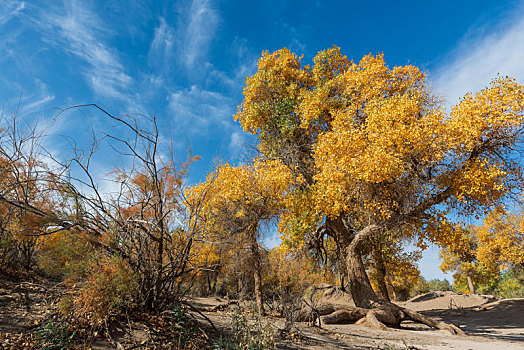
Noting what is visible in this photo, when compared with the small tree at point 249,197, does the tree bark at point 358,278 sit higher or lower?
lower

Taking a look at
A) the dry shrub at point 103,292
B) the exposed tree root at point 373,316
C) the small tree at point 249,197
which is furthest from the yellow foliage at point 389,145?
the dry shrub at point 103,292

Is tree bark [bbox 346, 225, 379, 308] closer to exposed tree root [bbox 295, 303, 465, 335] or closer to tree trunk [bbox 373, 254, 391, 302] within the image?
exposed tree root [bbox 295, 303, 465, 335]

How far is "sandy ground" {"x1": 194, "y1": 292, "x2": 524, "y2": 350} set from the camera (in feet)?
20.5

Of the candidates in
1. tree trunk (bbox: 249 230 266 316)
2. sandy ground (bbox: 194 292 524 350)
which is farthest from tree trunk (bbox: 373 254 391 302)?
tree trunk (bbox: 249 230 266 316)

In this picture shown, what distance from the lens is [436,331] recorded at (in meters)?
10.6

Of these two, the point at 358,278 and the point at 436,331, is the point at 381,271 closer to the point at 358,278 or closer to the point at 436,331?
the point at 358,278

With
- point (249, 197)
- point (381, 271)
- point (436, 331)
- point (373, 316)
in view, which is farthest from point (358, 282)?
point (249, 197)

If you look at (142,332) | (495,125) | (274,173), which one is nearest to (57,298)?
(142,332)

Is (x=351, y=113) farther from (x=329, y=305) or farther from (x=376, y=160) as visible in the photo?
(x=329, y=305)

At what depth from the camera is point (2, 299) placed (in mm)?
4609

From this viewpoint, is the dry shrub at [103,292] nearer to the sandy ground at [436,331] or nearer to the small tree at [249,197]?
the sandy ground at [436,331]

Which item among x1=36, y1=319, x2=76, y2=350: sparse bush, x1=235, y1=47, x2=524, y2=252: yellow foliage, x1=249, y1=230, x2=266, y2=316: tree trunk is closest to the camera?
x1=36, y1=319, x2=76, y2=350: sparse bush

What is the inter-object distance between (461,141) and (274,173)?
6.28m

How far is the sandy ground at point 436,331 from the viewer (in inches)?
246
